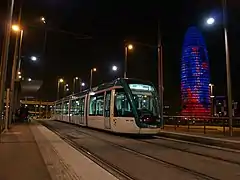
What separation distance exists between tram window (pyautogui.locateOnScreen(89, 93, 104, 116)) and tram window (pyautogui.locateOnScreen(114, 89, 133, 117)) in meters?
3.00

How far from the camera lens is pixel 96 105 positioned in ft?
83.8

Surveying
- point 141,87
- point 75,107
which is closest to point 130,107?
point 141,87

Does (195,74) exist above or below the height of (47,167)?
above

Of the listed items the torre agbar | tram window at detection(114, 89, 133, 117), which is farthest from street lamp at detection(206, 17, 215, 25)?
the torre agbar

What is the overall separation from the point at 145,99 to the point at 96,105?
6.12 m

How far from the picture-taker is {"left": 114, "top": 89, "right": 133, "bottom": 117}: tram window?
20.0 meters

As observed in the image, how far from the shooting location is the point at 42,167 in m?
9.38

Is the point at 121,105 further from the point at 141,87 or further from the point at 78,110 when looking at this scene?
the point at 78,110

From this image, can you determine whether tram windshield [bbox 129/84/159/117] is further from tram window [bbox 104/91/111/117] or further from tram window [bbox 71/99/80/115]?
tram window [bbox 71/99/80/115]

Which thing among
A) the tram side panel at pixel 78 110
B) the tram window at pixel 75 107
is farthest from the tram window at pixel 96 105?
the tram window at pixel 75 107

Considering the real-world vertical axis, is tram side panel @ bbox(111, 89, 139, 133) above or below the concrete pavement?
above

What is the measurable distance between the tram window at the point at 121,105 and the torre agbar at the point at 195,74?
159 ft

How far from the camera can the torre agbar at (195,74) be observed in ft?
233

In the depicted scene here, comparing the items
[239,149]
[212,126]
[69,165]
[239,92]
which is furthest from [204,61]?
[69,165]
